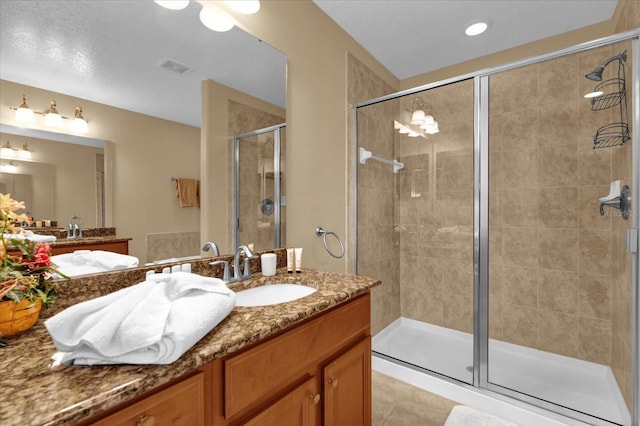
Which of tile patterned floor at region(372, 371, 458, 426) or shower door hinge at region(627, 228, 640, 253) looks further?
tile patterned floor at region(372, 371, 458, 426)

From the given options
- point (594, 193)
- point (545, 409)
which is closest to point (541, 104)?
point (594, 193)

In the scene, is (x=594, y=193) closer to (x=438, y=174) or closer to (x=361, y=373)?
(x=438, y=174)

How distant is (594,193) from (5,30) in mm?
3025

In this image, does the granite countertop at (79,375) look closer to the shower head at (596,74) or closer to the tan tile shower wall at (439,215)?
the tan tile shower wall at (439,215)

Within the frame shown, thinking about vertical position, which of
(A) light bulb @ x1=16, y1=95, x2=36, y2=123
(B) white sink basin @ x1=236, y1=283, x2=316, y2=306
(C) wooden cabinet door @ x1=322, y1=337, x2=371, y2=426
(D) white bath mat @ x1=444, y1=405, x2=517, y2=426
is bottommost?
(D) white bath mat @ x1=444, y1=405, x2=517, y2=426

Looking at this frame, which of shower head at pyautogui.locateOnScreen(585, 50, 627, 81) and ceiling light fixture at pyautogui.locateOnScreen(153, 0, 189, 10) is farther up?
ceiling light fixture at pyautogui.locateOnScreen(153, 0, 189, 10)

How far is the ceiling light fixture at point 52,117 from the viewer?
97cm

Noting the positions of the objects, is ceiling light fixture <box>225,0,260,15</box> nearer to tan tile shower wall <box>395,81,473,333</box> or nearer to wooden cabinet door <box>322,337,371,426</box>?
tan tile shower wall <box>395,81,473,333</box>

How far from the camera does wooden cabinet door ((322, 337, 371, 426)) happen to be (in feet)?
3.62

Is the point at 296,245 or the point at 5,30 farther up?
the point at 5,30

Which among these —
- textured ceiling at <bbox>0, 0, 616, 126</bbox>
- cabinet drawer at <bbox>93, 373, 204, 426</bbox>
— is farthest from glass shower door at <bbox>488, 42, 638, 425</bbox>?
cabinet drawer at <bbox>93, 373, 204, 426</bbox>

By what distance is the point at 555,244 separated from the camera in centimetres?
218

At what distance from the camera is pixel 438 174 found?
2.45m

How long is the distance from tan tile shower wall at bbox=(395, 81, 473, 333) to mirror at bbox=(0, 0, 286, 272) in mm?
1592
